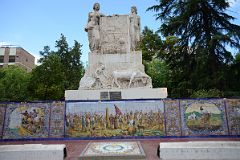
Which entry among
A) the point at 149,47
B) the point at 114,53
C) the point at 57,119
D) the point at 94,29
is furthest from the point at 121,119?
the point at 149,47

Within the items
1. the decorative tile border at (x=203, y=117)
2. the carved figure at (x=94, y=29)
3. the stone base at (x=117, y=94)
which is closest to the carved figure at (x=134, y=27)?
the carved figure at (x=94, y=29)

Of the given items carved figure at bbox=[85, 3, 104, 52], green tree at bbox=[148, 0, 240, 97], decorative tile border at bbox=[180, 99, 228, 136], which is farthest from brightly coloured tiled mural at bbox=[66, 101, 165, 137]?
green tree at bbox=[148, 0, 240, 97]

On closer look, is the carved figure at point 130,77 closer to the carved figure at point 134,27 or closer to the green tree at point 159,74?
the carved figure at point 134,27

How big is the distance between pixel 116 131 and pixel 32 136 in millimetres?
3606

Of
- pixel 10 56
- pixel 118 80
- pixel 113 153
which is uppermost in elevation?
pixel 10 56

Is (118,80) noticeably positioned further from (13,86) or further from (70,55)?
(70,55)

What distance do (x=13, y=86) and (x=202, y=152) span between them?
26.2 metres

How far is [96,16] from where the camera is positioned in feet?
48.0

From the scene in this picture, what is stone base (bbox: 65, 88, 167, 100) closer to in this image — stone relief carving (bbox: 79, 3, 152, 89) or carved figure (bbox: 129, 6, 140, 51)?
stone relief carving (bbox: 79, 3, 152, 89)

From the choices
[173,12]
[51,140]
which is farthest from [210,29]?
[51,140]

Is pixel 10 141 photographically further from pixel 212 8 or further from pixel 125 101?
pixel 212 8

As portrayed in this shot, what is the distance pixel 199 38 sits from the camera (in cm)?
1984

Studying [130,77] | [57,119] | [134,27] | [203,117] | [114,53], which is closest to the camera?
[203,117]

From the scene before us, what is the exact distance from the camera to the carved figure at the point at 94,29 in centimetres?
1426
